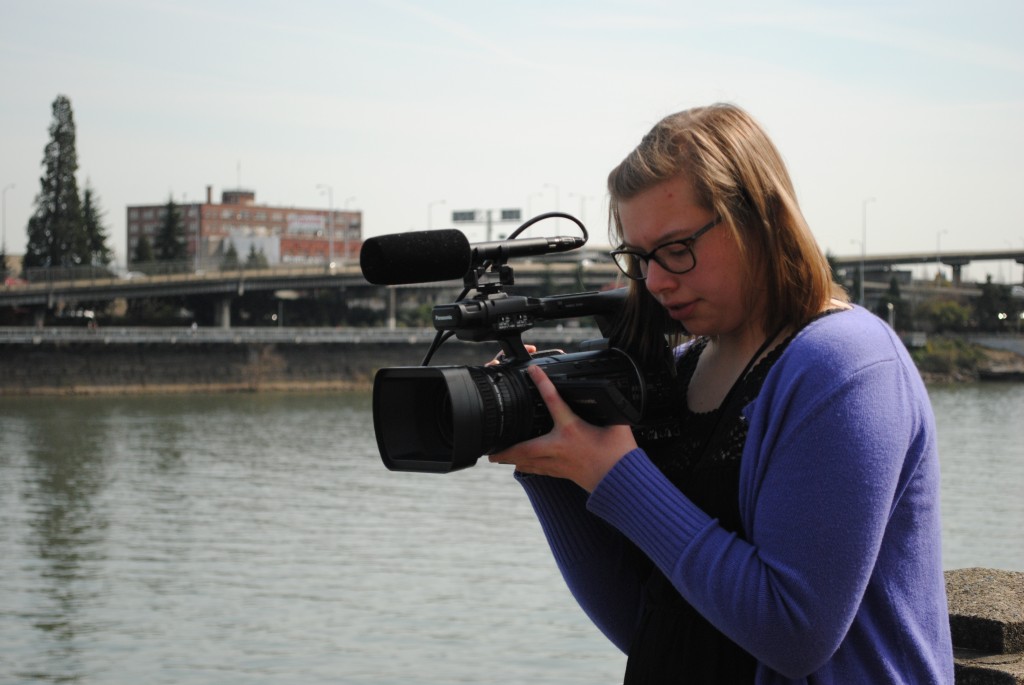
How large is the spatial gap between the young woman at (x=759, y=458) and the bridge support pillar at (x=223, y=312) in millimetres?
52510

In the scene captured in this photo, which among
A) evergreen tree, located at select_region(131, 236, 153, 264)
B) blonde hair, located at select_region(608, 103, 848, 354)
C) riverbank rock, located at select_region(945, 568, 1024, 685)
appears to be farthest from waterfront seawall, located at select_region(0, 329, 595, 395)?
blonde hair, located at select_region(608, 103, 848, 354)

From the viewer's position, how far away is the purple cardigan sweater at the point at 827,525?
1232 mm

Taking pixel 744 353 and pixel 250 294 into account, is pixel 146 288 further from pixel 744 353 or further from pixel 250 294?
pixel 744 353

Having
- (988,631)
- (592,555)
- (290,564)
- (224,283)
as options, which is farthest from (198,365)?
(592,555)

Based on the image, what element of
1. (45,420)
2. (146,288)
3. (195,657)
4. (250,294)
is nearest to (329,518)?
(195,657)

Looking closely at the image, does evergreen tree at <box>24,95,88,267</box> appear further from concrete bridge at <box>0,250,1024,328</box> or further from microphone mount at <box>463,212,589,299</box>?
microphone mount at <box>463,212,589,299</box>

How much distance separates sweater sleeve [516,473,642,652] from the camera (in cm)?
158

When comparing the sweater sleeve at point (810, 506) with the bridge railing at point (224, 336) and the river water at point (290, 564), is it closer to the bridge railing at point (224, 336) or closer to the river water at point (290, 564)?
the river water at point (290, 564)

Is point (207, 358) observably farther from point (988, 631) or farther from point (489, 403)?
point (489, 403)

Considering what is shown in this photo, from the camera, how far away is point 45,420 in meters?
31.5

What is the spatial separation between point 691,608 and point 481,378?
1.08 ft

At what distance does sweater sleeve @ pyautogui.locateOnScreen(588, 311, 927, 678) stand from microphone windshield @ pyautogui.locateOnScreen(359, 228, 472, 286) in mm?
388

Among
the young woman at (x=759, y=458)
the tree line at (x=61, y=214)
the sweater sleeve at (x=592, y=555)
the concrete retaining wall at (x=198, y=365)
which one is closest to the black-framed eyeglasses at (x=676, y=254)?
the young woman at (x=759, y=458)

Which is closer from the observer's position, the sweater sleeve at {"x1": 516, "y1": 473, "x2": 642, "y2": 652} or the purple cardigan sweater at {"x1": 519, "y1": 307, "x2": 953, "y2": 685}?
the purple cardigan sweater at {"x1": 519, "y1": 307, "x2": 953, "y2": 685}
